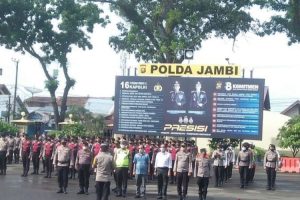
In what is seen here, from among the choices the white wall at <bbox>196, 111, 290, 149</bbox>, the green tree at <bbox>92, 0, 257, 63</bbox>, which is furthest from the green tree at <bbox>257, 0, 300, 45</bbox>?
the white wall at <bbox>196, 111, 290, 149</bbox>

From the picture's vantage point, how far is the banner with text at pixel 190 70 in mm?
23828

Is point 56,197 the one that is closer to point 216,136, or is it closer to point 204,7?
point 216,136

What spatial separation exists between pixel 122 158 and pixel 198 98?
7.24 metres

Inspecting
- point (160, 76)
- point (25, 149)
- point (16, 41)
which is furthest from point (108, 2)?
point (25, 149)


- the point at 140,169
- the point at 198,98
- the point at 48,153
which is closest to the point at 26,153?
the point at 48,153

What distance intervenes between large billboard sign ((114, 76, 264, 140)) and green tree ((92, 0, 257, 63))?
840 cm

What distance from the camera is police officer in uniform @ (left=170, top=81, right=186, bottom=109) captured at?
24047mm

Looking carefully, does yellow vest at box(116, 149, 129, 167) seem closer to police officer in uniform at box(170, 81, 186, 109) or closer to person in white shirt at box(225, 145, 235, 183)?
police officer in uniform at box(170, 81, 186, 109)

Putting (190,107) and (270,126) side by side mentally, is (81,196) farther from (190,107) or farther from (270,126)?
(270,126)

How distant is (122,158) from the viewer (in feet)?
57.5

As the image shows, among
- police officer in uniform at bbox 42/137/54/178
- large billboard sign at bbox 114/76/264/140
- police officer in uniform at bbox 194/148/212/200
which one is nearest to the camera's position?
police officer in uniform at bbox 194/148/212/200

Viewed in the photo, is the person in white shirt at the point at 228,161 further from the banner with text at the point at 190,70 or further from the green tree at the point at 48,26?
the green tree at the point at 48,26

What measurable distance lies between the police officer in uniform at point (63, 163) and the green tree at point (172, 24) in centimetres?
1482

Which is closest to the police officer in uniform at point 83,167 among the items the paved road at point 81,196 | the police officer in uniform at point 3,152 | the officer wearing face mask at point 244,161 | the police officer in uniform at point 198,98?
the paved road at point 81,196
